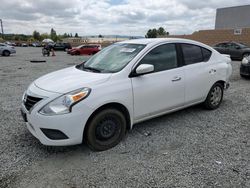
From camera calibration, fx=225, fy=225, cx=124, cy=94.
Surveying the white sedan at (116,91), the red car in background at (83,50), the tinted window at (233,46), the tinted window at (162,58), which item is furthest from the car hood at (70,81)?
the red car in background at (83,50)

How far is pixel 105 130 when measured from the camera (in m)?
3.27

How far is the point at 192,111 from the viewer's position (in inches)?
193

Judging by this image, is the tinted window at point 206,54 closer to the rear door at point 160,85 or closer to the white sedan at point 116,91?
the white sedan at point 116,91

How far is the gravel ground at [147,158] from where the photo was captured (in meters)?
2.62

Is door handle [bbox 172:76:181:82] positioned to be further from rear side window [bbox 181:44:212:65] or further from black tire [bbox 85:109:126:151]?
black tire [bbox 85:109:126:151]

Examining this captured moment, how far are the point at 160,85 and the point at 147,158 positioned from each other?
121 centimetres

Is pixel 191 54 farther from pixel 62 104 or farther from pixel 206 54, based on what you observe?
pixel 62 104

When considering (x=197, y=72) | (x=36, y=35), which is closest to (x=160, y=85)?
(x=197, y=72)

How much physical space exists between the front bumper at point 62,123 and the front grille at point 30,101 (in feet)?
0.35

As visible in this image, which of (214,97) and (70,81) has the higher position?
(70,81)

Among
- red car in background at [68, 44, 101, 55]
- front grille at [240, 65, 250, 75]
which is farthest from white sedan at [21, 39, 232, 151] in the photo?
red car in background at [68, 44, 101, 55]

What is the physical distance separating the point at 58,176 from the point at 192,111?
321 cm

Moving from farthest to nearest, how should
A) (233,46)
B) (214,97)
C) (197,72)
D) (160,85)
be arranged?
(233,46), (214,97), (197,72), (160,85)

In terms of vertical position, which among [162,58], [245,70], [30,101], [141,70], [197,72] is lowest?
[245,70]
